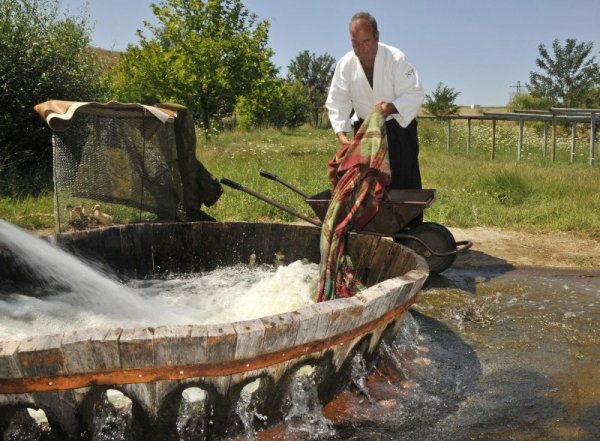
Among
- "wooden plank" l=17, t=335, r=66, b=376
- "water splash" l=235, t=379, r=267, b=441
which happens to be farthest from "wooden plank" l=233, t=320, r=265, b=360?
"wooden plank" l=17, t=335, r=66, b=376

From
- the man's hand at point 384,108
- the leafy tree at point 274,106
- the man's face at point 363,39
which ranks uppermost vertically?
the leafy tree at point 274,106

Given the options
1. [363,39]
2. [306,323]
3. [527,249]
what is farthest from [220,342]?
[527,249]

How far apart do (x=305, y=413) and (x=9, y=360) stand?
139cm

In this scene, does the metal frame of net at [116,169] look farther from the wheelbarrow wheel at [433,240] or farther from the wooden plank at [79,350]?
the wooden plank at [79,350]

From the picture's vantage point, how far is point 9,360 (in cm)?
213

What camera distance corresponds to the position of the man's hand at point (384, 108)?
447 cm

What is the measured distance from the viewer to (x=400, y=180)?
232 inches

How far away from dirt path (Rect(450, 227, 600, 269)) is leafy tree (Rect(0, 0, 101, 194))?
23.6 ft

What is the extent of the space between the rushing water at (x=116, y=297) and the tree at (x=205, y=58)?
18.6m

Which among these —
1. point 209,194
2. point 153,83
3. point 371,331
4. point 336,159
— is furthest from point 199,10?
point 371,331

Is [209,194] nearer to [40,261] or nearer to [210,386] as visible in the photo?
[40,261]

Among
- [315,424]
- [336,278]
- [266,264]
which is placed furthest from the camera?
[266,264]

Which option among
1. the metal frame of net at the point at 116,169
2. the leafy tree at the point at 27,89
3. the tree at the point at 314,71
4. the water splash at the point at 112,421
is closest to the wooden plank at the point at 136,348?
the water splash at the point at 112,421

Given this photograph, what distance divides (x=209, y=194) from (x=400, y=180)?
2.04 meters
